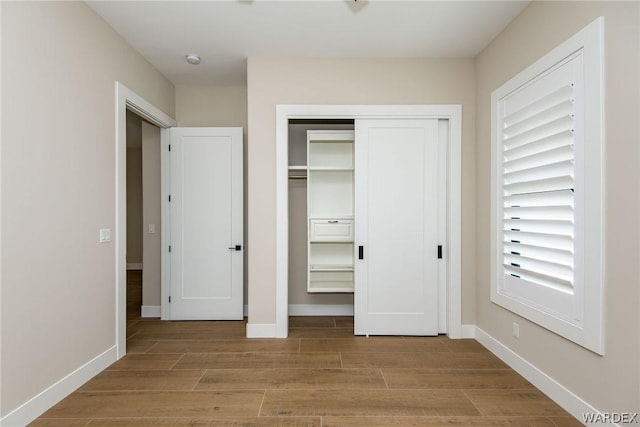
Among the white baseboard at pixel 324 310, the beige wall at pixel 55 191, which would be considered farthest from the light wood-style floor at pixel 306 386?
the white baseboard at pixel 324 310

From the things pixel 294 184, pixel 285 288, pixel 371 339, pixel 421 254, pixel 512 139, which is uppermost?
pixel 512 139

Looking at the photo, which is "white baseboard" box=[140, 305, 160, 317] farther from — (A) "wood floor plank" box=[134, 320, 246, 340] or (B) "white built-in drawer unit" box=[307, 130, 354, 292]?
(B) "white built-in drawer unit" box=[307, 130, 354, 292]

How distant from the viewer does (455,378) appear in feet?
8.25

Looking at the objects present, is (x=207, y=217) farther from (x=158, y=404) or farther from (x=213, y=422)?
(x=213, y=422)

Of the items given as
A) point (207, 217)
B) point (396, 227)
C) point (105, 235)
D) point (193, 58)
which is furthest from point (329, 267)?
point (193, 58)

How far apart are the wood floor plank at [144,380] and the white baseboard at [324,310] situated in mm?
1651

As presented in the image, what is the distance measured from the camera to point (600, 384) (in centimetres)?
188

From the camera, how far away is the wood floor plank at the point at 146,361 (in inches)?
107

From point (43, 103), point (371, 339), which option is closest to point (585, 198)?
point (371, 339)

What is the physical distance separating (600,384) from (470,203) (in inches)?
72.5

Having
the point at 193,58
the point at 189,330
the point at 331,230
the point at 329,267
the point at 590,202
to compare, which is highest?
the point at 193,58

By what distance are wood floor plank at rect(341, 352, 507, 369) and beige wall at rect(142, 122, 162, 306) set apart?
2584 millimetres

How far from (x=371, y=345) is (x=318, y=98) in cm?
253

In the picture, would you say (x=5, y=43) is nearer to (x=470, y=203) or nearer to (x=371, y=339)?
(x=371, y=339)
